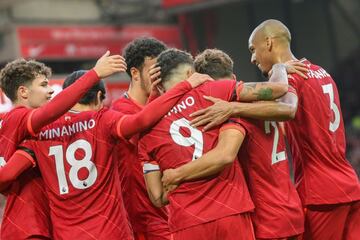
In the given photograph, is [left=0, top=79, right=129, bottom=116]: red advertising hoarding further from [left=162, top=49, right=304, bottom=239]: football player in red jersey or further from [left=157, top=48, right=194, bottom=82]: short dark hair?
[left=162, top=49, right=304, bottom=239]: football player in red jersey

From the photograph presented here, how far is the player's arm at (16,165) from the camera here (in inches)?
215

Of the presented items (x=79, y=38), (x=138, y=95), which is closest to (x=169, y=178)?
(x=138, y=95)

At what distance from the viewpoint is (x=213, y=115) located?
198 inches

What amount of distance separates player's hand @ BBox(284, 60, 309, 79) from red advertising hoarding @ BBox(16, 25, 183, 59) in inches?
631

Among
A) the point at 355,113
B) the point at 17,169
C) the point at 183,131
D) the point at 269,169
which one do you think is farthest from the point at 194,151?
the point at 355,113

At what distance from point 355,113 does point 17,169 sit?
1780 centimetres

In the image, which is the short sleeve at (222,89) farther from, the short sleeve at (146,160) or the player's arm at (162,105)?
the short sleeve at (146,160)

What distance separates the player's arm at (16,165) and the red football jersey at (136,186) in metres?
0.72

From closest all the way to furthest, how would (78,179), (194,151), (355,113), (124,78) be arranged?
(194,151), (78,179), (124,78), (355,113)

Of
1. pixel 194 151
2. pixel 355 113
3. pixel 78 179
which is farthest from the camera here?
pixel 355 113

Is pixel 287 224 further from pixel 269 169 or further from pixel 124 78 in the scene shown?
pixel 124 78

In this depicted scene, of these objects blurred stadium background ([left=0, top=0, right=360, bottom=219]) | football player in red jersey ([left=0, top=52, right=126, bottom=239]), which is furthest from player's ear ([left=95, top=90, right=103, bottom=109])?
blurred stadium background ([left=0, top=0, right=360, bottom=219])

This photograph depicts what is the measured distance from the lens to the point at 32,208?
5664 mm

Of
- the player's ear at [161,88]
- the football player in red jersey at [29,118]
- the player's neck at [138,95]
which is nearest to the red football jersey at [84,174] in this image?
the football player in red jersey at [29,118]
